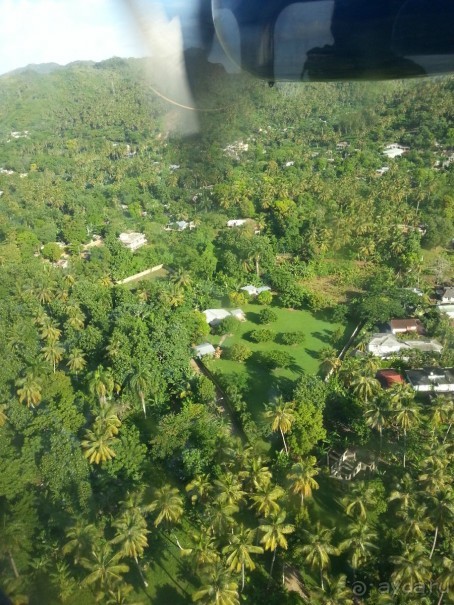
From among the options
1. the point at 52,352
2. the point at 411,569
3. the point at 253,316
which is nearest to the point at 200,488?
the point at 411,569

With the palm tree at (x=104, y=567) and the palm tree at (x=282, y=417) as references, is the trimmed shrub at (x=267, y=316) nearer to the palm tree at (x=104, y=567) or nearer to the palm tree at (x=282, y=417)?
the palm tree at (x=282, y=417)

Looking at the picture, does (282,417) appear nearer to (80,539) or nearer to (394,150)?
(80,539)

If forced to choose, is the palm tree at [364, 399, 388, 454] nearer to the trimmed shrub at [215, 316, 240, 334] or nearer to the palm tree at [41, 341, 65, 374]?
the trimmed shrub at [215, 316, 240, 334]

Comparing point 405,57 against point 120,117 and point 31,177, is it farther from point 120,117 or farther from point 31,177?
point 120,117

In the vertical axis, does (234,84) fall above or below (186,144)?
above

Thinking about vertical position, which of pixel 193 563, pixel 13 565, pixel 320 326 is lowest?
pixel 320 326

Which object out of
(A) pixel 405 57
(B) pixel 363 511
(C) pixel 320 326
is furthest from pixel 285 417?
(A) pixel 405 57

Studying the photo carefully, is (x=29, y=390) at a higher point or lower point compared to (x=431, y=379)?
higher
